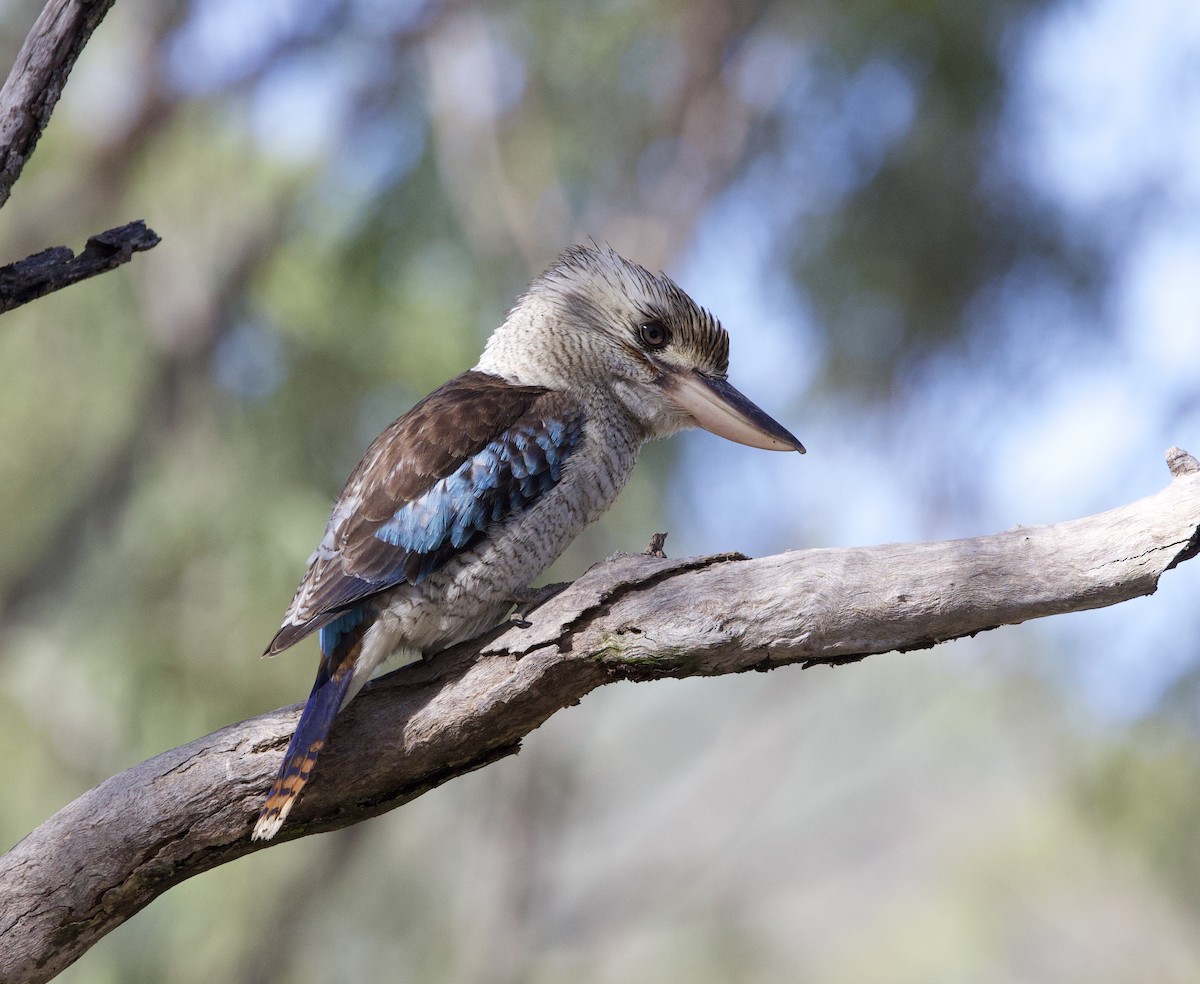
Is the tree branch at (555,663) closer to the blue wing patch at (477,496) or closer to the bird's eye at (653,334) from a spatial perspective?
the blue wing patch at (477,496)

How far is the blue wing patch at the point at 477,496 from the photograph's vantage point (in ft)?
7.47

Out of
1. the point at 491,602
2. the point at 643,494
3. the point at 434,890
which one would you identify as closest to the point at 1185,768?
the point at 643,494

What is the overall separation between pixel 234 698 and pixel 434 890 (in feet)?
8.73

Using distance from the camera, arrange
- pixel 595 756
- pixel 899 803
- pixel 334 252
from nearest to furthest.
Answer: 1. pixel 334 252
2. pixel 595 756
3. pixel 899 803

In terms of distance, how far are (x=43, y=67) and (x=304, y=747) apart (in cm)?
122

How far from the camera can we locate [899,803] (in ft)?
36.9

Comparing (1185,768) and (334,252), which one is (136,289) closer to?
(334,252)

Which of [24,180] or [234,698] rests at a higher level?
[24,180]

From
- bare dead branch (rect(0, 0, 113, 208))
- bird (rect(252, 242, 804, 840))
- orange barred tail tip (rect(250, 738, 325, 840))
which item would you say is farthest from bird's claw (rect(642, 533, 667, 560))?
bare dead branch (rect(0, 0, 113, 208))

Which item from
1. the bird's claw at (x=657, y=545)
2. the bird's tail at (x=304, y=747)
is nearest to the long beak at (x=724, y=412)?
the bird's claw at (x=657, y=545)

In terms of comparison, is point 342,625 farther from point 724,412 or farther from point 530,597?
point 724,412

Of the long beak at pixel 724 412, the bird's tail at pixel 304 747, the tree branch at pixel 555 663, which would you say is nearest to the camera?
the tree branch at pixel 555 663

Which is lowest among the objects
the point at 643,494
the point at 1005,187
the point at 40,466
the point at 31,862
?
the point at 31,862

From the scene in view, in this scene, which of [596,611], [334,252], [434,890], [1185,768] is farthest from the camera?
[434,890]
